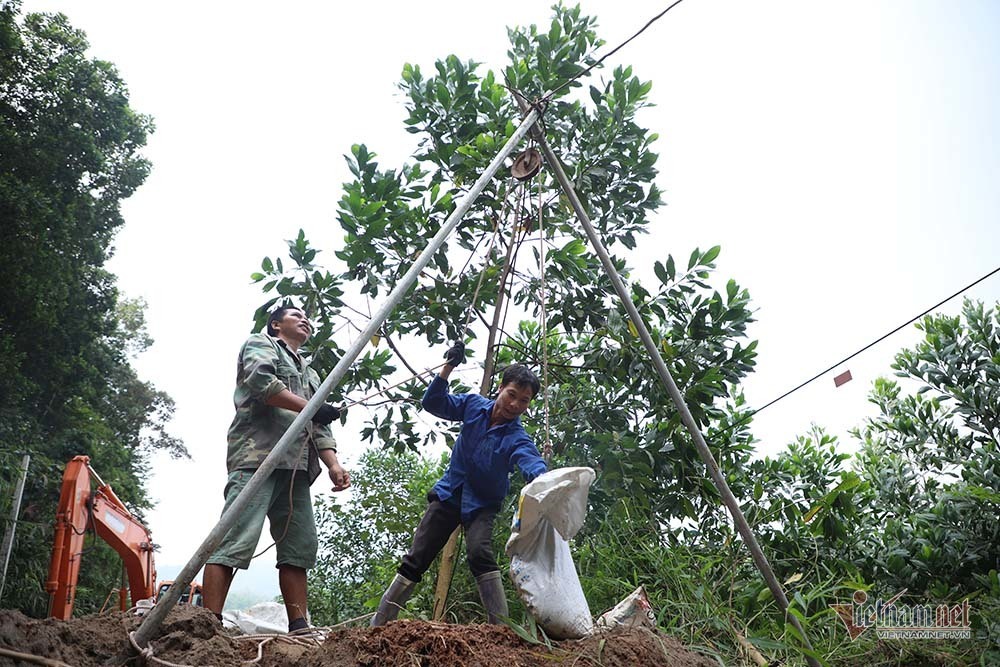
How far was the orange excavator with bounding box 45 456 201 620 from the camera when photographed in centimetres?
355

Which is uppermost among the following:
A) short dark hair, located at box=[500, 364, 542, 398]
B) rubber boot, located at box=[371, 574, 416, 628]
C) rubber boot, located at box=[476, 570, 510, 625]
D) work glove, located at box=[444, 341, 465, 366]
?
work glove, located at box=[444, 341, 465, 366]

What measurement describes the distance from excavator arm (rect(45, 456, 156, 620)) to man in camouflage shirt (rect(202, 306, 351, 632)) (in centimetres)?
113

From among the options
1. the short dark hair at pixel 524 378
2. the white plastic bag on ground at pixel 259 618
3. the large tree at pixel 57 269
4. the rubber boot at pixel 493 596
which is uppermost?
the large tree at pixel 57 269

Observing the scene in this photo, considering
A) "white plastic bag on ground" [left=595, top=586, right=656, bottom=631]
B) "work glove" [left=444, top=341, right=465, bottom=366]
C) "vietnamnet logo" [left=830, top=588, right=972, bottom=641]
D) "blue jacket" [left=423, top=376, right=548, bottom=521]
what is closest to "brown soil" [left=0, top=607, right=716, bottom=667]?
"white plastic bag on ground" [left=595, top=586, right=656, bottom=631]

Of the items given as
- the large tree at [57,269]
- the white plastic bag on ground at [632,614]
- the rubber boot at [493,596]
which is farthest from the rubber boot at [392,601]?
the large tree at [57,269]

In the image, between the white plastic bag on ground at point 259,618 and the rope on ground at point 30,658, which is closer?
the rope on ground at point 30,658

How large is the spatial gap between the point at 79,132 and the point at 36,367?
2.27 meters

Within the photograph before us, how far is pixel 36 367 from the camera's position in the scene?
6547 millimetres

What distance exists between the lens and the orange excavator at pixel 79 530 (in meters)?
3.55

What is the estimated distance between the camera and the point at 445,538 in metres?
2.80

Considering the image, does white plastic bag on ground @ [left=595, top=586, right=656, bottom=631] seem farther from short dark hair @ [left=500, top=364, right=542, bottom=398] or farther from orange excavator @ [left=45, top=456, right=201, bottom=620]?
orange excavator @ [left=45, top=456, right=201, bottom=620]

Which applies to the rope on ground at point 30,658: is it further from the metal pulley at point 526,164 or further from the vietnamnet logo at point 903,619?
the vietnamnet logo at point 903,619

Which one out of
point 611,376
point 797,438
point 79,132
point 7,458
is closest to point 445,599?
point 611,376

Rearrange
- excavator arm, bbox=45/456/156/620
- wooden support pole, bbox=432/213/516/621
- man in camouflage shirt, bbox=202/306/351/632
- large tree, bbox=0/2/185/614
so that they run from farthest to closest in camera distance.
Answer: large tree, bbox=0/2/185/614 < excavator arm, bbox=45/456/156/620 < wooden support pole, bbox=432/213/516/621 < man in camouflage shirt, bbox=202/306/351/632
